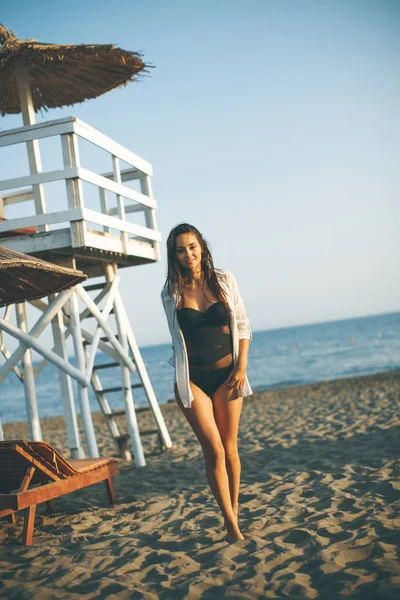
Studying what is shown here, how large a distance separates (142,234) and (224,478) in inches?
195

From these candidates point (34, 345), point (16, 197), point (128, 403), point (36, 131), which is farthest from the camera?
point (16, 197)

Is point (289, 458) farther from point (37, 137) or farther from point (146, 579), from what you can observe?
point (37, 137)

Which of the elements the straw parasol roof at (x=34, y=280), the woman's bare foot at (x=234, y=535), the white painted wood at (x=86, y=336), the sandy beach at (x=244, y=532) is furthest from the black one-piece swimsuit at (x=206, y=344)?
the white painted wood at (x=86, y=336)

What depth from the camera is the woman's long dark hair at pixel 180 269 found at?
388cm

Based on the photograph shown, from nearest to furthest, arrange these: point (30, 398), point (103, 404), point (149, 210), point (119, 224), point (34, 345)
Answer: point (34, 345) < point (30, 398) < point (119, 224) < point (149, 210) < point (103, 404)

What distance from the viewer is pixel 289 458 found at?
266 inches

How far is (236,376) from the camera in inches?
147

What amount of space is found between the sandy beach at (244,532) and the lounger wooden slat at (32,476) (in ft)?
1.02

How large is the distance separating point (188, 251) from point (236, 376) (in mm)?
919

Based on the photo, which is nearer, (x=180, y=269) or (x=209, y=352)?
(x=209, y=352)

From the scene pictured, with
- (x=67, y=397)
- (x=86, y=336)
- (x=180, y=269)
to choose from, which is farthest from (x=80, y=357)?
(x=180, y=269)

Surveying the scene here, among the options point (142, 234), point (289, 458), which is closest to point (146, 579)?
point (289, 458)

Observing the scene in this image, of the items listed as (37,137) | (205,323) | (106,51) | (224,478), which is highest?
(106,51)

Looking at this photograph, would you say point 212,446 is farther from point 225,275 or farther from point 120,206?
point 120,206
